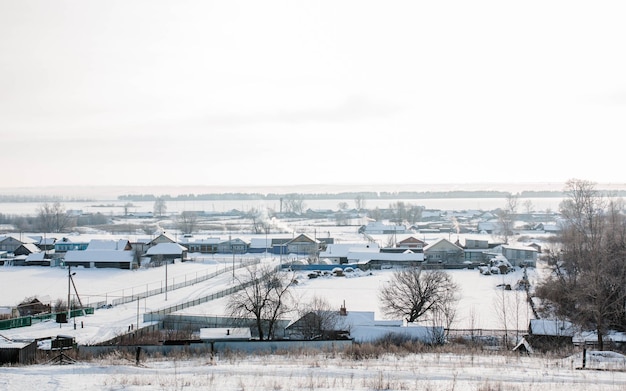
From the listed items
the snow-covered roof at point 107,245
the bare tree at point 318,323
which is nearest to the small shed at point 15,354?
the bare tree at point 318,323

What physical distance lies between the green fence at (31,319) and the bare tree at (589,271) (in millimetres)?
22822

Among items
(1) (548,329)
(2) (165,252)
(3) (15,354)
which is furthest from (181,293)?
(3) (15,354)

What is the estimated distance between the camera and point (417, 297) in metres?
27.0

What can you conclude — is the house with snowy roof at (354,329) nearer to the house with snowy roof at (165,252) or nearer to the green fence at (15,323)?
the green fence at (15,323)

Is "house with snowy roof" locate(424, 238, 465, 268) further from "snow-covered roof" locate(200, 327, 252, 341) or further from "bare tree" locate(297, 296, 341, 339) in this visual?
"snow-covered roof" locate(200, 327, 252, 341)

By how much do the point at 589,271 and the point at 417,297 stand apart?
7.83 metres

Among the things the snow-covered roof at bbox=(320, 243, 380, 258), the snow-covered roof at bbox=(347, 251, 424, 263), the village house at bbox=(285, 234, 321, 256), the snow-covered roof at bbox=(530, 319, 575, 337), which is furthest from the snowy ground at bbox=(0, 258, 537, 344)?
the village house at bbox=(285, 234, 321, 256)

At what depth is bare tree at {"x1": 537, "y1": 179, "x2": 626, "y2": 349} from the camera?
2241cm

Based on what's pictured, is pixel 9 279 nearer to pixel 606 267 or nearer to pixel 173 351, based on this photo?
pixel 173 351

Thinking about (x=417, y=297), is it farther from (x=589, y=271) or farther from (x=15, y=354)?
(x=15, y=354)

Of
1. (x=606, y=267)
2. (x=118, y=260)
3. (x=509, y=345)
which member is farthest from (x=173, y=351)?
(x=118, y=260)

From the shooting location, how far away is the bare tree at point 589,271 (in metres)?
22.4

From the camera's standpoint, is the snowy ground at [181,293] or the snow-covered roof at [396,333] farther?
the snowy ground at [181,293]

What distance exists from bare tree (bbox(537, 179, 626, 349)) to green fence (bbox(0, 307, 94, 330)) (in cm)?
2282
